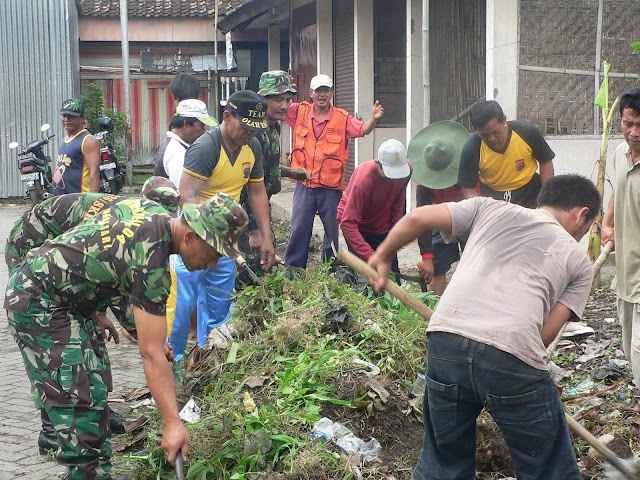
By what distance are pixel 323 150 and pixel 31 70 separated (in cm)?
1154

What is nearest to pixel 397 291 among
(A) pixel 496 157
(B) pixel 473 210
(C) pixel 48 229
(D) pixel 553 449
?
(B) pixel 473 210

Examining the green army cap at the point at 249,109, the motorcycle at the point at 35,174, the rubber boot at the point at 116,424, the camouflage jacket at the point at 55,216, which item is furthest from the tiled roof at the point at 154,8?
the camouflage jacket at the point at 55,216

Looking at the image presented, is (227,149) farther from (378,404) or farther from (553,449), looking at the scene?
(553,449)

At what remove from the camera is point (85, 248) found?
12.3 ft

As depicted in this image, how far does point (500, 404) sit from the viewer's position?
326 centimetres

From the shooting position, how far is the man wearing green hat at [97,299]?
354cm

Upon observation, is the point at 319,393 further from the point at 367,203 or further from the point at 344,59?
the point at 344,59

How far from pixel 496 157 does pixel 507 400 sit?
391 cm

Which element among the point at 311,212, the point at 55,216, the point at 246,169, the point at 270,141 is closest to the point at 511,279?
the point at 55,216

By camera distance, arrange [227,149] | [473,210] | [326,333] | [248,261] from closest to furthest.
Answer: [473,210], [326,333], [227,149], [248,261]

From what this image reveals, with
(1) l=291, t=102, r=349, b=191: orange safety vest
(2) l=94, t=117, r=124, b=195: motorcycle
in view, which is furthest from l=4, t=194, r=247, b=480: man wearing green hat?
(2) l=94, t=117, r=124, b=195: motorcycle

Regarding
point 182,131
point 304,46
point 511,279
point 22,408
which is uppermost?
point 304,46

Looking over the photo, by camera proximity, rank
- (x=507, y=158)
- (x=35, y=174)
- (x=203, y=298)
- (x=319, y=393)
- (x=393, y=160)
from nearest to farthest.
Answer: (x=319, y=393), (x=203, y=298), (x=393, y=160), (x=507, y=158), (x=35, y=174)

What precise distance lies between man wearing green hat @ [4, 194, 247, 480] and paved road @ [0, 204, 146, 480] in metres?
0.94
